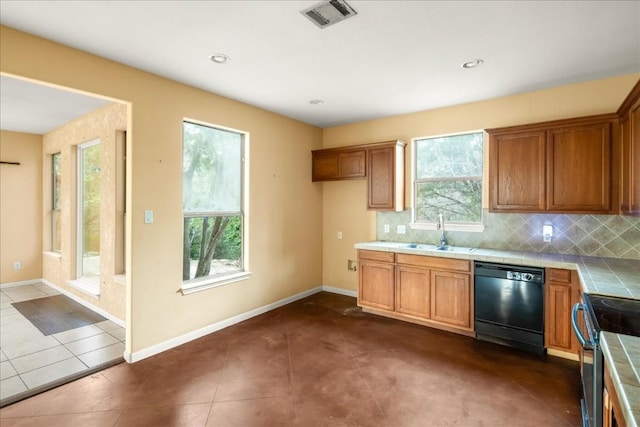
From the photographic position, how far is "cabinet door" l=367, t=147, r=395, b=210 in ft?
14.1

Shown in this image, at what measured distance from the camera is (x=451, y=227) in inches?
163

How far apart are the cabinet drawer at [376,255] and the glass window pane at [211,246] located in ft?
5.41

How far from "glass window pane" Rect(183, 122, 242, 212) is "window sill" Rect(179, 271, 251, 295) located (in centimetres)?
83

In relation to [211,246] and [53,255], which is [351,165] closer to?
[211,246]

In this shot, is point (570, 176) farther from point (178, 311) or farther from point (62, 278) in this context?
point (62, 278)

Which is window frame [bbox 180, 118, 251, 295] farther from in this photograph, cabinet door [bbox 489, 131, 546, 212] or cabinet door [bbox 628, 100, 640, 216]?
cabinet door [bbox 628, 100, 640, 216]

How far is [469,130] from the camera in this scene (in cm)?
394

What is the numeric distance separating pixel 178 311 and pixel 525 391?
328cm

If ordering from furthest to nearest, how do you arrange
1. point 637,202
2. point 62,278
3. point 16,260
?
point 16,260
point 62,278
point 637,202

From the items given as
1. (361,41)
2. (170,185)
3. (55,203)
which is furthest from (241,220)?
(55,203)

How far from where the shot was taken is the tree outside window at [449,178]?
3996 mm

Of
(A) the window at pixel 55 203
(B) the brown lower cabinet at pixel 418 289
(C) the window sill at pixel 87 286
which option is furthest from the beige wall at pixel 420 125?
(A) the window at pixel 55 203

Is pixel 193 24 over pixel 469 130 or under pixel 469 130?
over

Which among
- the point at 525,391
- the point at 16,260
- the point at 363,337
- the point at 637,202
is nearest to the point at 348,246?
the point at 363,337
